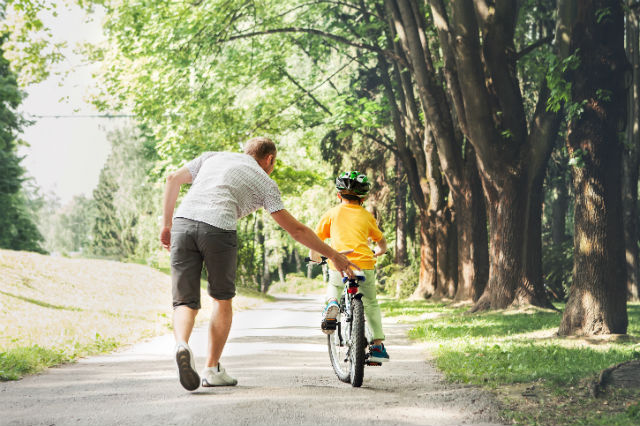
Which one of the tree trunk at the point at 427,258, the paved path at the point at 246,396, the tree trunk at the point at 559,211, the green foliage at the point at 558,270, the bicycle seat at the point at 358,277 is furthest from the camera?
the tree trunk at the point at 559,211

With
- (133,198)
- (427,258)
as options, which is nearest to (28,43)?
(427,258)

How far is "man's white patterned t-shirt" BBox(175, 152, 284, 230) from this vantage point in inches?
231

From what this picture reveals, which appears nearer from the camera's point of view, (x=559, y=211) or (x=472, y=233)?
(x=472, y=233)

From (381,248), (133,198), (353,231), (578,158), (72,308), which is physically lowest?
(72,308)

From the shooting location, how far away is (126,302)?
1998 centimetres

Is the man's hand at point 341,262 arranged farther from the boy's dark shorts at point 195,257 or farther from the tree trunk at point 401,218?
the tree trunk at point 401,218

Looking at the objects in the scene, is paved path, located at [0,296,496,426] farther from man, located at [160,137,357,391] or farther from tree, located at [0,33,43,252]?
tree, located at [0,33,43,252]

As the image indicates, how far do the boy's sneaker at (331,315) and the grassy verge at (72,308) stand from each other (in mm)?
2869

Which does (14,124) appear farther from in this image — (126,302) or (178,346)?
(178,346)

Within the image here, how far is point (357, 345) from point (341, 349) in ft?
2.54

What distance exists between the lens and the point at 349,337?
6.75m

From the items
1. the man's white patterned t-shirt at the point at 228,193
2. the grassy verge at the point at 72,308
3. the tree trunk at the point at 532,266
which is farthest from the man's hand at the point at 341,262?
the tree trunk at the point at 532,266

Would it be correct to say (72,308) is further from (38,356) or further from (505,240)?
(505,240)

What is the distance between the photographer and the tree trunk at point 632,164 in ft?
61.1
